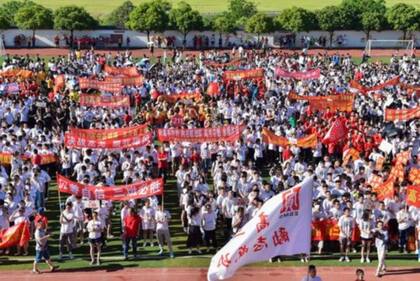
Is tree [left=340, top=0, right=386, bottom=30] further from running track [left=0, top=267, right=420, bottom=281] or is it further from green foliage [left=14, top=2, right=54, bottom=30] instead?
running track [left=0, top=267, right=420, bottom=281]

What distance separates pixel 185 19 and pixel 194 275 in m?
56.5

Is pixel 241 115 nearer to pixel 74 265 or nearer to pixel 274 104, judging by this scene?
pixel 274 104

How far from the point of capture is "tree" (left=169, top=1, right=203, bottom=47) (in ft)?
234

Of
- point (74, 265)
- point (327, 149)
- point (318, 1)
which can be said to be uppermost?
point (318, 1)

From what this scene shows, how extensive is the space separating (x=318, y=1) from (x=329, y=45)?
3628cm

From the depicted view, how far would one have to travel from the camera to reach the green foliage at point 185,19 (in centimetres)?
7125

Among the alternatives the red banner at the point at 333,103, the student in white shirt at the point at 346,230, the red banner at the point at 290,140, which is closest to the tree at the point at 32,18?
the red banner at the point at 333,103

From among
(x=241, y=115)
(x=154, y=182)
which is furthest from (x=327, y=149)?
(x=154, y=182)

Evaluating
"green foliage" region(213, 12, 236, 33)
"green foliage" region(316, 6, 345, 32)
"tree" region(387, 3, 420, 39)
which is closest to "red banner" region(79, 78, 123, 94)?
"green foliage" region(213, 12, 236, 33)

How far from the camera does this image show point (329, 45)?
7525 cm

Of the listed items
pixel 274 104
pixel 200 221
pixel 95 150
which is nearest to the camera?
pixel 200 221

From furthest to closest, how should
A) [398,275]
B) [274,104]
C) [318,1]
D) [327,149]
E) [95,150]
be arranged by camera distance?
[318,1] → [274,104] → [327,149] → [95,150] → [398,275]

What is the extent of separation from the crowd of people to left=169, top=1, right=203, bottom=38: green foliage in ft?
109

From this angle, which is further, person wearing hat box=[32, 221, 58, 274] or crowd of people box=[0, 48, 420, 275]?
crowd of people box=[0, 48, 420, 275]
